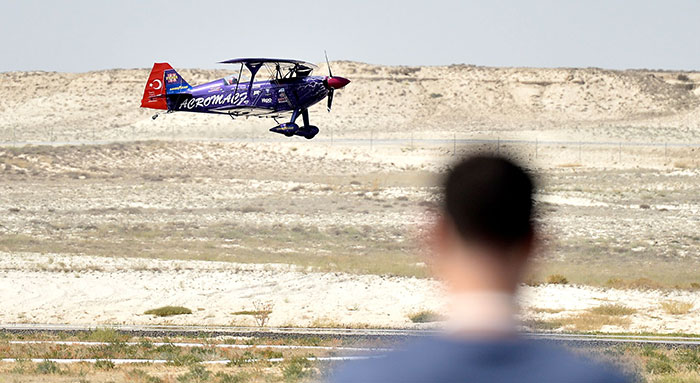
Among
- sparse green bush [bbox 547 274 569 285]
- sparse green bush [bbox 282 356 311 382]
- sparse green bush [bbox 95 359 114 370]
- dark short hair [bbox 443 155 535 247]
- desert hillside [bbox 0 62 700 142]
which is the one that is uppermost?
desert hillside [bbox 0 62 700 142]

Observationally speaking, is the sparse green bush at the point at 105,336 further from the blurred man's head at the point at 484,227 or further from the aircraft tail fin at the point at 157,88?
the blurred man's head at the point at 484,227

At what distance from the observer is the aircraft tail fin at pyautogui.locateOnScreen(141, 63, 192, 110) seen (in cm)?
4519

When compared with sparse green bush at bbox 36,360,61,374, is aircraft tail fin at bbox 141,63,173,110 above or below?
above

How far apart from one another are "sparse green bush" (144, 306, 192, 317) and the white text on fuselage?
35.0 ft

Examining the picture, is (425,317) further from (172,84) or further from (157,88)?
(157,88)

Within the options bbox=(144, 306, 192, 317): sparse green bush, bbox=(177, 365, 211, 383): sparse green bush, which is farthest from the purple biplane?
bbox=(177, 365, 211, 383): sparse green bush

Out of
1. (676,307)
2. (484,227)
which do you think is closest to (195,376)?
(676,307)

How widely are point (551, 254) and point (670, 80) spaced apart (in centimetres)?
12208

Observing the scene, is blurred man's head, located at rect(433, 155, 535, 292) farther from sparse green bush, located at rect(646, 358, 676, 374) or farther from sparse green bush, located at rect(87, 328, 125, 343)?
sparse green bush, located at rect(646, 358, 676, 374)

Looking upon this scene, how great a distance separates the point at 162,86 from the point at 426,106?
124 metres

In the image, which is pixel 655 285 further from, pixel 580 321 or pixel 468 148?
pixel 468 148

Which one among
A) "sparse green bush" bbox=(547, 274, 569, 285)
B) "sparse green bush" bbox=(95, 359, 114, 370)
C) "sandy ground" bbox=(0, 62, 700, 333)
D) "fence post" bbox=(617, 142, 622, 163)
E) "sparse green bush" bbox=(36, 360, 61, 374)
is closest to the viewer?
"sparse green bush" bbox=(36, 360, 61, 374)

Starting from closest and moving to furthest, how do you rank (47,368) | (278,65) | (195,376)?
(195,376)
(47,368)
(278,65)

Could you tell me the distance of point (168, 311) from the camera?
167 ft
